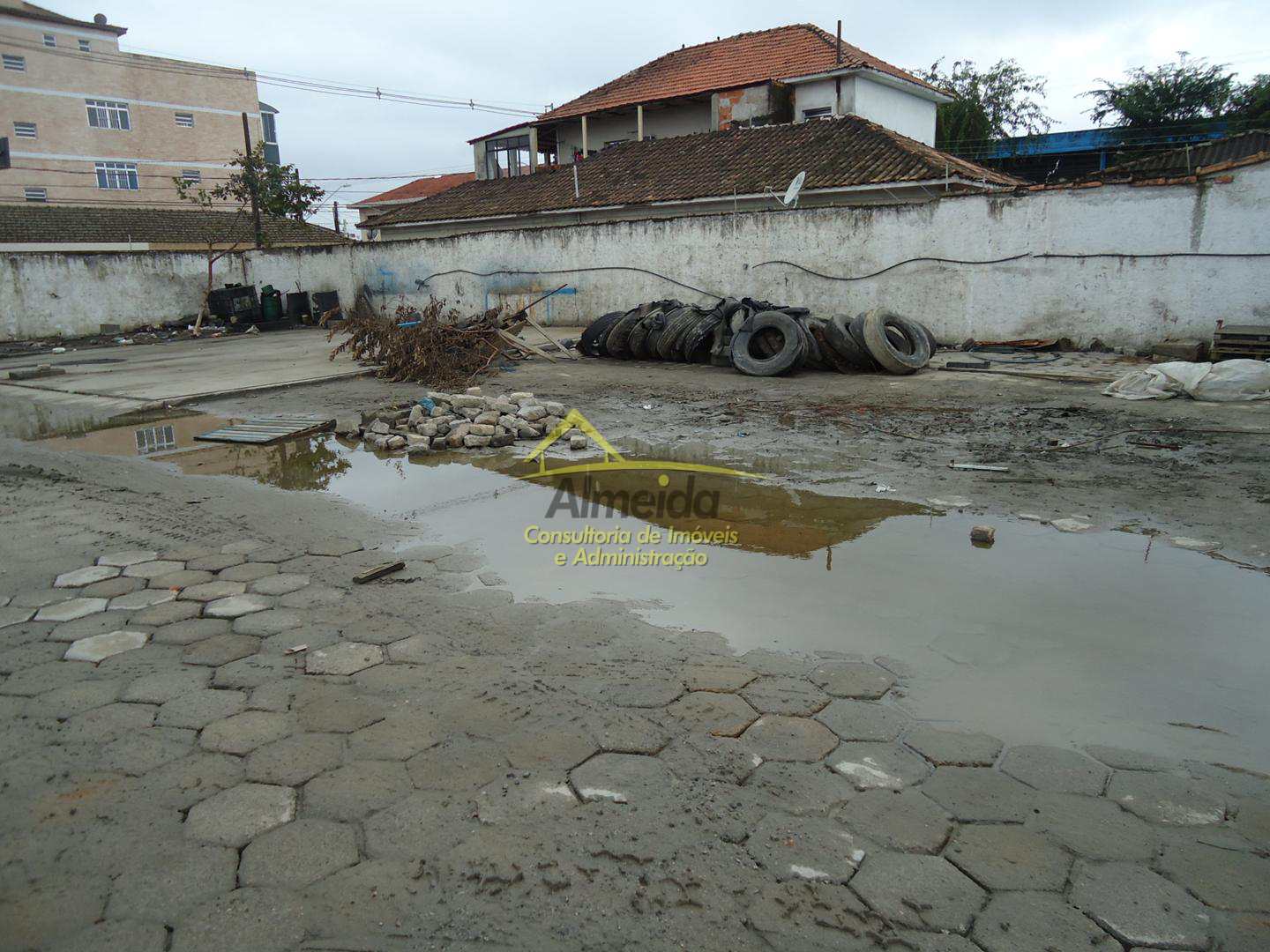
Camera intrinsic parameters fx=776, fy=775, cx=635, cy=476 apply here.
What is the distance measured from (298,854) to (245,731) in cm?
72

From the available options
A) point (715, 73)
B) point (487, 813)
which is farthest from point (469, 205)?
point (487, 813)

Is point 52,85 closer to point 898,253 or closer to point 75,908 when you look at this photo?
point 898,253

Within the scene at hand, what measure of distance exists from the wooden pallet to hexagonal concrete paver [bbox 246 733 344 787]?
18.1 ft

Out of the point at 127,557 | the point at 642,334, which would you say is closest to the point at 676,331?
the point at 642,334

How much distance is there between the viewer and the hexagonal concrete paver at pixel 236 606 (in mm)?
3502

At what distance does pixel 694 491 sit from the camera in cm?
542

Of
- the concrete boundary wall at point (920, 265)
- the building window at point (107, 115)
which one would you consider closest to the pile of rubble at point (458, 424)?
the concrete boundary wall at point (920, 265)

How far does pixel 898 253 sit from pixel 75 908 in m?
13.4

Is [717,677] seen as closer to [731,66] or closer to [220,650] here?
[220,650]

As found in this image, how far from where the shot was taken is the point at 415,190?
153 ft

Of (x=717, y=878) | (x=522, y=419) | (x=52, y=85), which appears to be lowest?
(x=717, y=878)

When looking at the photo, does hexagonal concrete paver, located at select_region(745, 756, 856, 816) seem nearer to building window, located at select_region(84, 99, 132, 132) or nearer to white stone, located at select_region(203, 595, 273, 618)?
white stone, located at select_region(203, 595, 273, 618)

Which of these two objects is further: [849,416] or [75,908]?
[849,416]
